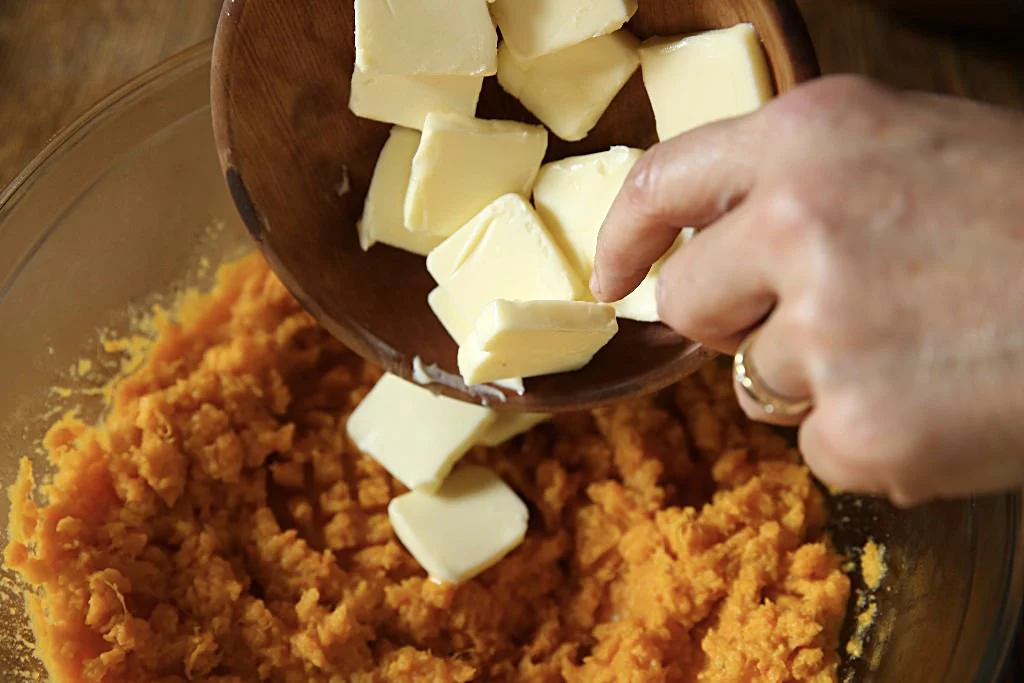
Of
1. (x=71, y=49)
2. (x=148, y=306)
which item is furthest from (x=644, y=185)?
(x=71, y=49)

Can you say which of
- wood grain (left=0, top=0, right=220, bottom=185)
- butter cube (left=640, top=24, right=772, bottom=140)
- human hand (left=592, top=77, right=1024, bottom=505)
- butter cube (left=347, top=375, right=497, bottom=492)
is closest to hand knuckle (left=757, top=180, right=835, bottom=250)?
human hand (left=592, top=77, right=1024, bottom=505)

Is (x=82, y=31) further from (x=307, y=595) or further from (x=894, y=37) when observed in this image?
(x=894, y=37)

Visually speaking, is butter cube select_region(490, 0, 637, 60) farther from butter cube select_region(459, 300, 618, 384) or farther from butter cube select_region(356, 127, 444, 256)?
butter cube select_region(459, 300, 618, 384)

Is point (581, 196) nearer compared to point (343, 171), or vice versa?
point (581, 196)

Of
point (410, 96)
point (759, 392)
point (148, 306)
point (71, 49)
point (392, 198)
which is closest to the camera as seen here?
point (759, 392)

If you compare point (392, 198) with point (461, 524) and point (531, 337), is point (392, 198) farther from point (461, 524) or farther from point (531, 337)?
point (461, 524)

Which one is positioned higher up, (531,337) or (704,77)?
(704,77)
